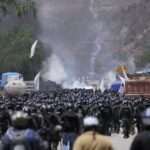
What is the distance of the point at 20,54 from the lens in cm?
9875

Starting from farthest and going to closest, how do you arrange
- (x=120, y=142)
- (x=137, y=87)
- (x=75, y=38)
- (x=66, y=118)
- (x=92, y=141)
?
(x=75, y=38) < (x=137, y=87) < (x=120, y=142) < (x=66, y=118) < (x=92, y=141)

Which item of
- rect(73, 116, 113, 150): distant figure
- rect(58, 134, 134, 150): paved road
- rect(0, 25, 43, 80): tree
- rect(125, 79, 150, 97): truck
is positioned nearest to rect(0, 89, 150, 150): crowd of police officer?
rect(58, 134, 134, 150): paved road

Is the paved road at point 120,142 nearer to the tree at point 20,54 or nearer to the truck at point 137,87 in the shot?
the truck at point 137,87

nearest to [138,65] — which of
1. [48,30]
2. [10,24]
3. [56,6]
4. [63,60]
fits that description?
[10,24]

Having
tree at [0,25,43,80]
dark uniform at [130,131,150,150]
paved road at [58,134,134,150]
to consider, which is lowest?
paved road at [58,134,134,150]

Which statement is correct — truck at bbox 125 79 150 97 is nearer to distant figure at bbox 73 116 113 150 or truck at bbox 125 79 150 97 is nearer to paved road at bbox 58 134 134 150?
paved road at bbox 58 134 134 150

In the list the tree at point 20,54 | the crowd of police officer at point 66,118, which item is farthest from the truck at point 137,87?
the tree at point 20,54

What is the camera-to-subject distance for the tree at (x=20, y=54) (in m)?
97.1

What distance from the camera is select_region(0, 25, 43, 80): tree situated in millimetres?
97062

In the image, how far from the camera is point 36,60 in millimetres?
98250

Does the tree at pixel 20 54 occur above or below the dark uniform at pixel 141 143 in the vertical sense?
above

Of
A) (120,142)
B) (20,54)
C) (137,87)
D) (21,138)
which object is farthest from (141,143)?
(20,54)

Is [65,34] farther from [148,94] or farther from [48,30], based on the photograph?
[148,94]

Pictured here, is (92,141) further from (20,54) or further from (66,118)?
(20,54)
